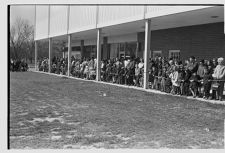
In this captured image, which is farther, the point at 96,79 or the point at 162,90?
the point at 96,79

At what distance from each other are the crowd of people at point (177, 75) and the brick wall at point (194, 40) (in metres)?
1.20

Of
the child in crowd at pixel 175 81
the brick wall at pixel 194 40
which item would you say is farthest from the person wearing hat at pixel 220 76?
the brick wall at pixel 194 40

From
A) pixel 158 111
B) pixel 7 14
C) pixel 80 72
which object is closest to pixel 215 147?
pixel 158 111

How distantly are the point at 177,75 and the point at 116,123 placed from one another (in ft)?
17.6

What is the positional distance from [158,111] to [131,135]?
2.93 m

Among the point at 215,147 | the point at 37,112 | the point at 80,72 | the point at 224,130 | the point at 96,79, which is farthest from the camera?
the point at 80,72

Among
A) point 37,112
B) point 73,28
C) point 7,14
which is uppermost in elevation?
point 73,28

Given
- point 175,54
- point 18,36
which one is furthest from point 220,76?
point 175,54

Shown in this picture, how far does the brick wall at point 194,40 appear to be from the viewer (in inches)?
602

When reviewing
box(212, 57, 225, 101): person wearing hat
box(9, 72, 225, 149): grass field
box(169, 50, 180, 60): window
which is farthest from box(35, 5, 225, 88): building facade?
box(9, 72, 225, 149): grass field

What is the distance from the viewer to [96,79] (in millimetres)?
19484

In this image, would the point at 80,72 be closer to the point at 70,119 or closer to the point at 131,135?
the point at 70,119

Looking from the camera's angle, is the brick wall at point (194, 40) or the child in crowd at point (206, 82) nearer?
the child in crowd at point (206, 82)

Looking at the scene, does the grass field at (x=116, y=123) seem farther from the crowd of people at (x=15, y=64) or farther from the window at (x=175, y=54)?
the window at (x=175, y=54)
